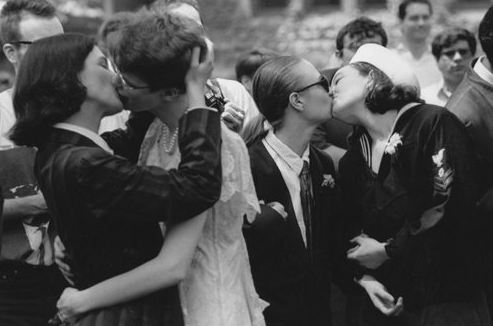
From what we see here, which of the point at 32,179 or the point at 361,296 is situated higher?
the point at 32,179

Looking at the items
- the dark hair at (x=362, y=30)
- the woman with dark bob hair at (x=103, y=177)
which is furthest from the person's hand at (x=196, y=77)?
the dark hair at (x=362, y=30)

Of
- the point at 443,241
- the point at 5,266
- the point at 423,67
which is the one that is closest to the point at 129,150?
the point at 5,266

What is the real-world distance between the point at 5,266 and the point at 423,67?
13.4ft

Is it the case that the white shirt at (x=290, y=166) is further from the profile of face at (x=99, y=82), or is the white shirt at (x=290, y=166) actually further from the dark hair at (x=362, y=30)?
the dark hair at (x=362, y=30)

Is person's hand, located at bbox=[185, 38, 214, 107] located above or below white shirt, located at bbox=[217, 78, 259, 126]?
above

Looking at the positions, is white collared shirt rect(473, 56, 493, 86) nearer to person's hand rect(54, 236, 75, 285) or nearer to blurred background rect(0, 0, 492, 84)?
A: person's hand rect(54, 236, 75, 285)

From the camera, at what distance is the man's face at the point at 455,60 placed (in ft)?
19.5

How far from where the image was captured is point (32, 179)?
3.81 m

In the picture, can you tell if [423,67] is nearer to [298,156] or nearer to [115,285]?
[298,156]

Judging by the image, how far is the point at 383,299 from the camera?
3605 millimetres

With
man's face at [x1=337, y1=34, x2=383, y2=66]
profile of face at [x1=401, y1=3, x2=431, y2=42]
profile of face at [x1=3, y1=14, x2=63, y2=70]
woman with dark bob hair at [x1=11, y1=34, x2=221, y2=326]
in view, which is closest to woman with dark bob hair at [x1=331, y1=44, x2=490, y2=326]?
woman with dark bob hair at [x1=11, y1=34, x2=221, y2=326]

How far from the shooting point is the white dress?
2.81 m

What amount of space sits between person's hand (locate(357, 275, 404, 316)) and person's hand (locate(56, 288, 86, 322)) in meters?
1.39

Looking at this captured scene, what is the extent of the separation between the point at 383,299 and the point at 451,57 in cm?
283
